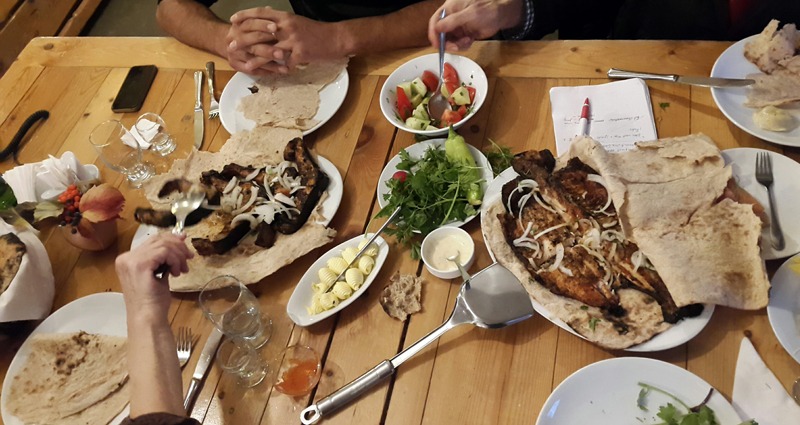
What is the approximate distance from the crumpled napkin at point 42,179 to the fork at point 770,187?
2639 millimetres

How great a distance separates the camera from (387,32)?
232cm

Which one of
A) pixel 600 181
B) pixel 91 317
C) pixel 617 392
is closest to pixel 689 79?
pixel 600 181

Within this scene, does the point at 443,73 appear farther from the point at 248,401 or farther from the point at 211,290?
the point at 248,401

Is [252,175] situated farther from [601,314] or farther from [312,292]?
[601,314]

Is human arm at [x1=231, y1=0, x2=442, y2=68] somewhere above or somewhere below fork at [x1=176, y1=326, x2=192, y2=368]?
above

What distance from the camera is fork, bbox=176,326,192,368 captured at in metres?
1.63

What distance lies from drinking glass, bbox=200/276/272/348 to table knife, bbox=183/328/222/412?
98mm

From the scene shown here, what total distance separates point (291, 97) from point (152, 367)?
1338 mm

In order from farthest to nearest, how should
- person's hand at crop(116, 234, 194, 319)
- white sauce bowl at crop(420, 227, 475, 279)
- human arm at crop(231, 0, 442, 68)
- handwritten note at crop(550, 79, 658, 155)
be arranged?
human arm at crop(231, 0, 442, 68)
handwritten note at crop(550, 79, 658, 155)
white sauce bowl at crop(420, 227, 475, 279)
person's hand at crop(116, 234, 194, 319)

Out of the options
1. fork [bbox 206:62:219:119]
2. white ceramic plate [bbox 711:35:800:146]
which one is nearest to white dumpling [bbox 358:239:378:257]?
fork [bbox 206:62:219:119]

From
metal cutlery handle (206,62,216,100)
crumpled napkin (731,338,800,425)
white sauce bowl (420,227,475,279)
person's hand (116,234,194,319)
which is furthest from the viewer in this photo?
metal cutlery handle (206,62,216,100)

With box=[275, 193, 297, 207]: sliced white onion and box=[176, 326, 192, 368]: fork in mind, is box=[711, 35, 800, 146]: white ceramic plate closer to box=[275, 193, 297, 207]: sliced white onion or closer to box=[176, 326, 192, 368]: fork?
box=[275, 193, 297, 207]: sliced white onion

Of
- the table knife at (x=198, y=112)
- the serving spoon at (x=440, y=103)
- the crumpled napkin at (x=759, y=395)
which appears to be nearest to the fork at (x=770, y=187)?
the crumpled napkin at (x=759, y=395)

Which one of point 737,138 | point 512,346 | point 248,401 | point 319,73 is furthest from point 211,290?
point 737,138
